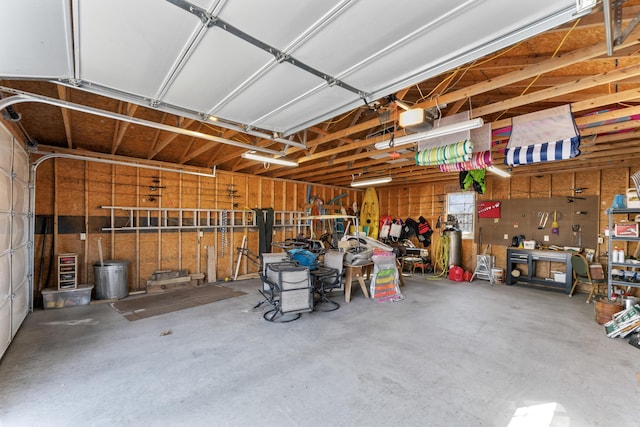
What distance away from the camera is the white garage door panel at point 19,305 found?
148 inches

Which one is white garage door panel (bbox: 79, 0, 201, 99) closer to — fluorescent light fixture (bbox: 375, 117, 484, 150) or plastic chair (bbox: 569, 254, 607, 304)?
fluorescent light fixture (bbox: 375, 117, 484, 150)

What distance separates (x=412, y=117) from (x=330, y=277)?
139 inches

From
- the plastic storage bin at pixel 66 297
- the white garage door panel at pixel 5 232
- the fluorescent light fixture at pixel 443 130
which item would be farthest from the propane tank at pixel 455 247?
the white garage door panel at pixel 5 232

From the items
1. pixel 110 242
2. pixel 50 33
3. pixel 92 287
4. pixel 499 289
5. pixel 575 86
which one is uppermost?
pixel 575 86

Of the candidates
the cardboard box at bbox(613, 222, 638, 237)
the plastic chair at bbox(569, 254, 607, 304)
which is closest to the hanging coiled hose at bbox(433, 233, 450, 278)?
the plastic chair at bbox(569, 254, 607, 304)

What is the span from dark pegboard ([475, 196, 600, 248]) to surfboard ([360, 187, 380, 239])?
3.52 meters

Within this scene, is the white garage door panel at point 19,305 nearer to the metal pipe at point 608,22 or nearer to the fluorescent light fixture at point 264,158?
the fluorescent light fixture at point 264,158

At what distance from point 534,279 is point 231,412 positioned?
8.19 m

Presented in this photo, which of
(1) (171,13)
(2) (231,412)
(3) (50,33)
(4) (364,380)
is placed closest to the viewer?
(1) (171,13)

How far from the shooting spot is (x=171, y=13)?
5.60ft

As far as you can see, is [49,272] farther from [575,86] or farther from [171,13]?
[575,86]

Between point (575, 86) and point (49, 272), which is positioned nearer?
point (575, 86)

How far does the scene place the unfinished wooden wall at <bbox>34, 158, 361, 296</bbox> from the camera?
5.55 m

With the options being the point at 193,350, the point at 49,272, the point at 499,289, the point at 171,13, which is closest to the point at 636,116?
the point at 499,289
